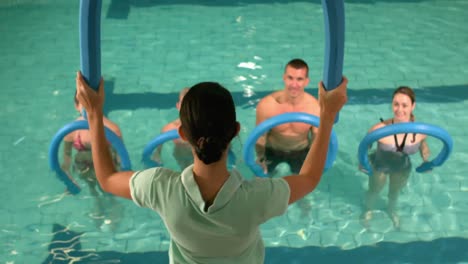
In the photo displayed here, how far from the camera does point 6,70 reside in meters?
8.46

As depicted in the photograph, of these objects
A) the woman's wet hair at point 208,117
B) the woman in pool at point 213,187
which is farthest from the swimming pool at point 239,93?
the woman's wet hair at point 208,117

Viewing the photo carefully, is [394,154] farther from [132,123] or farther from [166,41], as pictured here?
[166,41]

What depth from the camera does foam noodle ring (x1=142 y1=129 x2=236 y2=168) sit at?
17.1 ft

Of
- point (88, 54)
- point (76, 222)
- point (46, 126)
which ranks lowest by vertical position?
point (76, 222)

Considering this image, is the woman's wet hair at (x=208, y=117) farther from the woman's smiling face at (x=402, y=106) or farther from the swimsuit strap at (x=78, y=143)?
the woman's smiling face at (x=402, y=106)

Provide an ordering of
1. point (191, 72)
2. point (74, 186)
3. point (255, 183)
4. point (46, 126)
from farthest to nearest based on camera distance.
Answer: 1. point (191, 72)
2. point (46, 126)
3. point (74, 186)
4. point (255, 183)

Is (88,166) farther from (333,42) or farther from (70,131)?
(333,42)

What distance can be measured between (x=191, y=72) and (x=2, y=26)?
3458 mm

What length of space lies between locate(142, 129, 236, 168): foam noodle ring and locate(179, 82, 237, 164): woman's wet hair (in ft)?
10.4

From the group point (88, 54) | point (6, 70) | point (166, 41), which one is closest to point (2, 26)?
point (6, 70)

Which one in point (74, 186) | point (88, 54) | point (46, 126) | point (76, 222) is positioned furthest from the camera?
point (46, 126)

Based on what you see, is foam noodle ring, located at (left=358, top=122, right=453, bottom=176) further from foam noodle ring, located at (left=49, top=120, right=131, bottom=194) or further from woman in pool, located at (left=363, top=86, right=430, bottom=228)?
foam noodle ring, located at (left=49, top=120, right=131, bottom=194)

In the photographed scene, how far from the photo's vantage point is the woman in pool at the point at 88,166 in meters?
5.73

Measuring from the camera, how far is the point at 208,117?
199 centimetres
